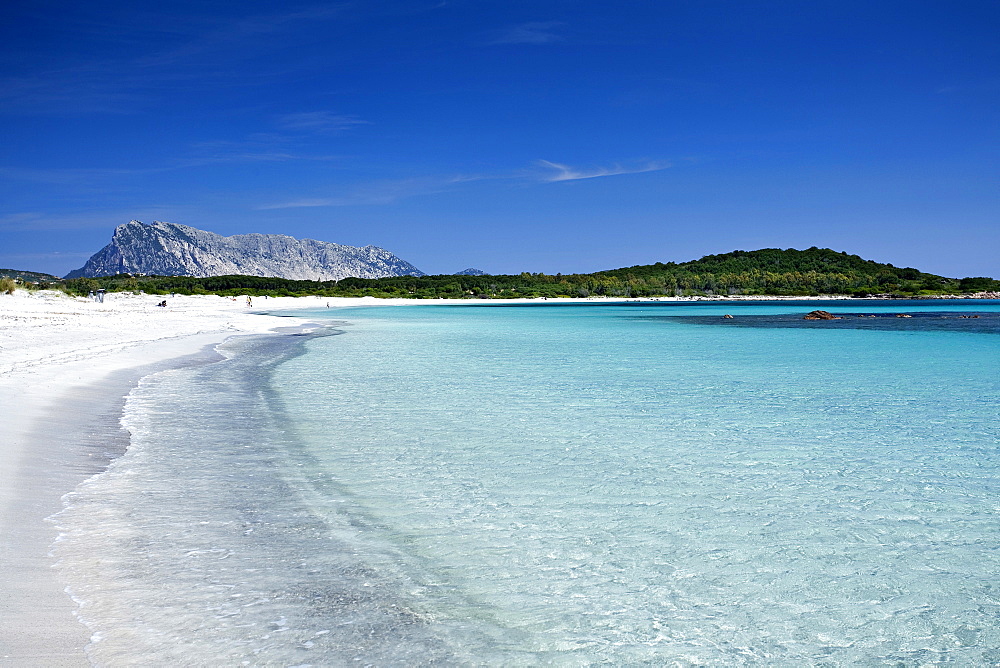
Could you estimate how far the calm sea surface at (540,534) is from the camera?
414 centimetres

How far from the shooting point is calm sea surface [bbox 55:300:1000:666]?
4.14 m

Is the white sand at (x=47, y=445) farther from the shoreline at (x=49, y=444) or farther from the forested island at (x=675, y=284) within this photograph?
the forested island at (x=675, y=284)

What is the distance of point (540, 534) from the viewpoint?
5953mm

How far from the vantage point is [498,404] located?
42.4ft

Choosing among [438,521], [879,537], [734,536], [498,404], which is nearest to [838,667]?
[734,536]

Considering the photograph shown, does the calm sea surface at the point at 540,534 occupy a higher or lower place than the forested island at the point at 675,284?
lower

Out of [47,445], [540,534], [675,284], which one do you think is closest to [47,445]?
[47,445]

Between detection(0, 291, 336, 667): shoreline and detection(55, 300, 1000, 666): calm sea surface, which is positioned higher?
detection(0, 291, 336, 667): shoreline

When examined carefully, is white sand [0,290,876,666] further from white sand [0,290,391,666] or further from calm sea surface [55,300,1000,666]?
calm sea surface [55,300,1000,666]

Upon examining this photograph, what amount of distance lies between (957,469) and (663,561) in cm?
498

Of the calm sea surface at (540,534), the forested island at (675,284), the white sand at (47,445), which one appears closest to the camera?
the white sand at (47,445)

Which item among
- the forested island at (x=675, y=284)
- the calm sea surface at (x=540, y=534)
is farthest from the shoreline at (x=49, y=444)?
the forested island at (x=675, y=284)

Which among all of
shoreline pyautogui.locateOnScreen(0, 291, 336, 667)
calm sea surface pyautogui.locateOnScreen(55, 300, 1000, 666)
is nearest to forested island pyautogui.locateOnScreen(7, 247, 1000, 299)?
shoreline pyautogui.locateOnScreen(0, 291, 336, 667)

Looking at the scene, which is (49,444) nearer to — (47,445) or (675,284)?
(47,445)
